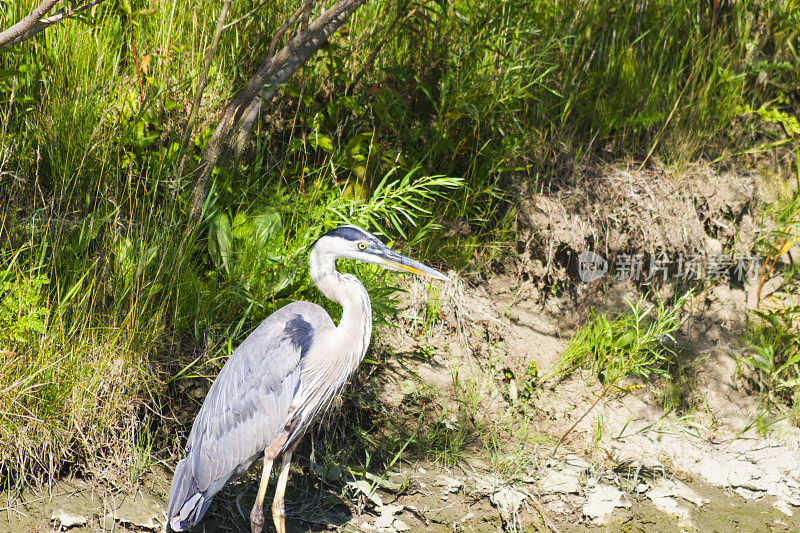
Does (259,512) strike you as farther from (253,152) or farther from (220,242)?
(253,152)

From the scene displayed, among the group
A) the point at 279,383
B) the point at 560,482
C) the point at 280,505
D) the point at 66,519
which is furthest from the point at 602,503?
the point at 66,519

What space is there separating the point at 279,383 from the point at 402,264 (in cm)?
74

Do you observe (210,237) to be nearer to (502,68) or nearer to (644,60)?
(502,68)

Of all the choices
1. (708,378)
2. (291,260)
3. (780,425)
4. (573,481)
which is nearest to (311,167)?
(291,260)

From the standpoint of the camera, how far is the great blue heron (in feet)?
9.50

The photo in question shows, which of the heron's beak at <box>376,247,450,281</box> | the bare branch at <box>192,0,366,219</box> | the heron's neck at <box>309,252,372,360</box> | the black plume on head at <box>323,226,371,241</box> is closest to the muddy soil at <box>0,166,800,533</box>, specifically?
the heron's neck at <box>309,252,372,360</box>

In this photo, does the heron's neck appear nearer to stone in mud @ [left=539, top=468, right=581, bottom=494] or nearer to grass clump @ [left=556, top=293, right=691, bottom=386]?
stone in mud @ [left=539, top=468, right=581, bottom=494]

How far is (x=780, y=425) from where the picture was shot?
4078 millimetres

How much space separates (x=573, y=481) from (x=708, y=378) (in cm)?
137

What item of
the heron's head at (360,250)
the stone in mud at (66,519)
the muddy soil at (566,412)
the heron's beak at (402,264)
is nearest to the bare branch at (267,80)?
the heron's head at (360,250)

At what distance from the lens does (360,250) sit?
303cm

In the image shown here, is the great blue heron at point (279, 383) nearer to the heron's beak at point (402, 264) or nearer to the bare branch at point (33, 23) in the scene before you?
the heron's beak at point (402, 264)

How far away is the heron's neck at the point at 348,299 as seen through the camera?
9.90 ft

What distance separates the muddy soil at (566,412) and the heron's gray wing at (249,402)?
13.6 inches
